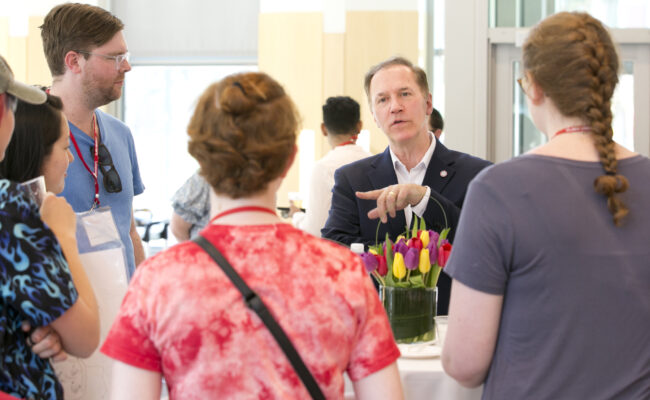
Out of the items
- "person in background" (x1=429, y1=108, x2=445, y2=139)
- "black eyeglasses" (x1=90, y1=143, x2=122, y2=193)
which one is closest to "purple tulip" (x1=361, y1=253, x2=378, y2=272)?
"black eyeglasses" (x1=90, y1=143, x2=122, y2=193)

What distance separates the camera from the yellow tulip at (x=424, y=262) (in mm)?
1841

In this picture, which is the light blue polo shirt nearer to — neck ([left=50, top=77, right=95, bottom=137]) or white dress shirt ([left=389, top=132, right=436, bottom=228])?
neck ([left=50, top=77, right=95, bottom=137])

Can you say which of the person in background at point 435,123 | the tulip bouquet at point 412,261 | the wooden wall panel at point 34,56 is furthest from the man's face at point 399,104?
the wooden wall panel at point 34,56

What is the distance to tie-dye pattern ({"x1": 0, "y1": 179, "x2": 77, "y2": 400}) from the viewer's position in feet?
4.01

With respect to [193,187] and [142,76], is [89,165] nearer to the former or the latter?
[193,187]

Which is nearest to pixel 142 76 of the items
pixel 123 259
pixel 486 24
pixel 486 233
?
pixel 486 24

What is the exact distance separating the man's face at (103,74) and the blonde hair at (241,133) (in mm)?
1525

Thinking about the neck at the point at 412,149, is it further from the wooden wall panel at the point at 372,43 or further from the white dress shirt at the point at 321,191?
the wooden wall panel at the point at 372,43

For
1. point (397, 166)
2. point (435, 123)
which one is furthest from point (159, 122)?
point (397, 166)

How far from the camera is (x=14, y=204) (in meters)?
1.24

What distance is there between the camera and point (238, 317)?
42.6 inches

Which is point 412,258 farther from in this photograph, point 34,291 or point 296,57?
point 296,57

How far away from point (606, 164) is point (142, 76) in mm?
8359

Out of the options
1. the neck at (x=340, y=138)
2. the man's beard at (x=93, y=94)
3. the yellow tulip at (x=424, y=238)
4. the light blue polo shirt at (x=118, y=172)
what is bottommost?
the yellow tulip at (x=424, y=238)
